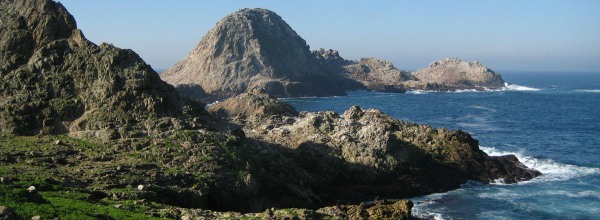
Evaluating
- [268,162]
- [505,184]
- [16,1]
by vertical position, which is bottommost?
[505,184]

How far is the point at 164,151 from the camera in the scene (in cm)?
3841

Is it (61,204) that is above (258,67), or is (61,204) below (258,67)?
below

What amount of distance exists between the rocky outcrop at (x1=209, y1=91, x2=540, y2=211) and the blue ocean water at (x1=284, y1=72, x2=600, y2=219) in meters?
2.64

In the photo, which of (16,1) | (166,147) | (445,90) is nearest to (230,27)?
(445,90)

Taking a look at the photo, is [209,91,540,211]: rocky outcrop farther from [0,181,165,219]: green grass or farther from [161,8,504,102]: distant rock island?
[161,8,504,102]: distant rock island

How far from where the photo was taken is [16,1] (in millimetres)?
49000

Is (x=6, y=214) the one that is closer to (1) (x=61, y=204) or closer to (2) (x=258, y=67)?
(1) (x=61, y=204)

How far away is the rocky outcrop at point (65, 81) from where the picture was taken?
41750 millimetres

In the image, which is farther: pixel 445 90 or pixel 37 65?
pixel 445 90

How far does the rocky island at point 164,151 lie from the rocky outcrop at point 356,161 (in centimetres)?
12

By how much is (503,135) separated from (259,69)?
95272 millimetres

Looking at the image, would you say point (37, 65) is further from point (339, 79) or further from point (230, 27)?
point (339, 79)

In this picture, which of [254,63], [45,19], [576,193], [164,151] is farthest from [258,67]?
[164,151]

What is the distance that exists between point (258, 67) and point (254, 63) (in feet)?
5.80
